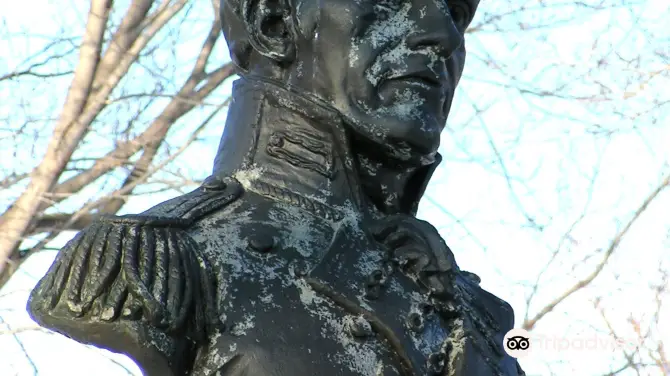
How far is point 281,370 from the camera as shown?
3285 mm

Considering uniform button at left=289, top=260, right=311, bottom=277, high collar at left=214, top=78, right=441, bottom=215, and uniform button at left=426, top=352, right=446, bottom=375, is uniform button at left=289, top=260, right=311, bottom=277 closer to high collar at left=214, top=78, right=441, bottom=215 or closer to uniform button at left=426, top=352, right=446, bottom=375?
high collar at left=214, top=78, right=441, bottom=215

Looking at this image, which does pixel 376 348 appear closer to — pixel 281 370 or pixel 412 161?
pixel 281 370

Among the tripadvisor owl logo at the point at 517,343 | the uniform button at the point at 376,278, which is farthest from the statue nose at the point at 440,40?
the tripadvisor owl logo at the point at 517,343

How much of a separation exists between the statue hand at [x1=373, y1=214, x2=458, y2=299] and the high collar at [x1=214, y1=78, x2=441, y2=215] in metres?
0.09

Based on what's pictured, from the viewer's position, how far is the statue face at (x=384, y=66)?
363cm

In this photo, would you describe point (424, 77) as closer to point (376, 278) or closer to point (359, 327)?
point (376, 278)

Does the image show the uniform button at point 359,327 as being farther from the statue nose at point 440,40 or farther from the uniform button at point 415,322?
the statue nose at point 440,40

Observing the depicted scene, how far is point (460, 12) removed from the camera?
13.1 ft

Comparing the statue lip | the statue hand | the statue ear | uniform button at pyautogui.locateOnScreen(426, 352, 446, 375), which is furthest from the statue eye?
Answer: uniform button at pyautogui.locateOnScreen(426, 352, 446, 375)

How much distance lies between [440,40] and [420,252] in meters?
0.50

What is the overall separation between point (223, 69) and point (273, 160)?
526 cm

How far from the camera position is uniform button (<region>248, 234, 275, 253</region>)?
3.48 m

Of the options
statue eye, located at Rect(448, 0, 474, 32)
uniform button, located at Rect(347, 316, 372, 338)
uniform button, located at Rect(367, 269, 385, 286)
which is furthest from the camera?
statue eye, located at Rect(448, 0, 474, 32)

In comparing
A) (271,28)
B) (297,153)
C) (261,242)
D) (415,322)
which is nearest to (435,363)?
(415,322)
